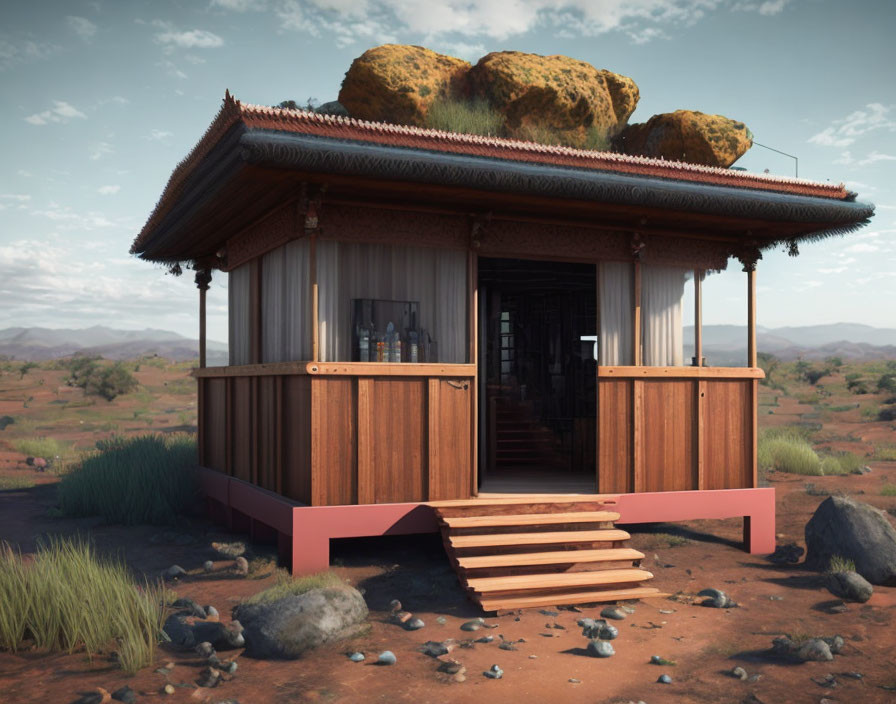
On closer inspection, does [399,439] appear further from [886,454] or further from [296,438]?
[886,454]

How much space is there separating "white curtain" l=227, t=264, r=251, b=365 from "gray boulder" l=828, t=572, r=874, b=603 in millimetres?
6902

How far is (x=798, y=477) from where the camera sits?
47.2 feet

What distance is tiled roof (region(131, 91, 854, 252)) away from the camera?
6.94 m

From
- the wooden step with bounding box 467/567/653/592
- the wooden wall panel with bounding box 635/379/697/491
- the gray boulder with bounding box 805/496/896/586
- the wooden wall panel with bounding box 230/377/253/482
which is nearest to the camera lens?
the wooden step with bounding box 467/567/653/592

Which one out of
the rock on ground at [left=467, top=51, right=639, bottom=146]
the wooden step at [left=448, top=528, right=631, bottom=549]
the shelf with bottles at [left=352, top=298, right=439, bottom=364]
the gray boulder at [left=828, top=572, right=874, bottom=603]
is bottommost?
the gray boulder at [left=828, top=572, right=874, bottom=603]

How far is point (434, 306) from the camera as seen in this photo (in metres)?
8.31

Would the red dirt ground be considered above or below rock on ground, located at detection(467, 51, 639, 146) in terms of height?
below

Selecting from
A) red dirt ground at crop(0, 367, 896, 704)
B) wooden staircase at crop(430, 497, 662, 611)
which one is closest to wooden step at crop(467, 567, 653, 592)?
wooden staircase at crop(430, 497, 662, 611)

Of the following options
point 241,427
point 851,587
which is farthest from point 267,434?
point 851,587

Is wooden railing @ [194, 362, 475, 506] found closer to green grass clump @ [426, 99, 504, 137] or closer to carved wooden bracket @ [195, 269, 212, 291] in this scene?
carved wooden bracket @ [195, 269, 212, 291]

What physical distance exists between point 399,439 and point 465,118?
23.1 feet

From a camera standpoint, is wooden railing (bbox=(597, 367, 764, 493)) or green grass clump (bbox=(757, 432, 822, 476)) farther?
green grass clump (bbox=(757, 432, 822, 476))

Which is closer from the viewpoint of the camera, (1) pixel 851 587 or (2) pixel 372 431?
(1) pixel 851 587

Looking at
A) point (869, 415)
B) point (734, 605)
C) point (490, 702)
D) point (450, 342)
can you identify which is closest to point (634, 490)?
point (734, 605)
